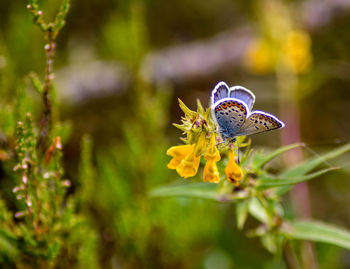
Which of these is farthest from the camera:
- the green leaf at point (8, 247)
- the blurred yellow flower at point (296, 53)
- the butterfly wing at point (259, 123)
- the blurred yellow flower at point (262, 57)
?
the blurred yellow flower at point (262, 57)

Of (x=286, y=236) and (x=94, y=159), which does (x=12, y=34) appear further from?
(x=286, y=236)

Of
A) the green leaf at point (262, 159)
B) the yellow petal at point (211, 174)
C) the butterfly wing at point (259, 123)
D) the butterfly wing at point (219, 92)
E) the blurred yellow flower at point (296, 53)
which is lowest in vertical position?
the yellow petal at point (211, 174)

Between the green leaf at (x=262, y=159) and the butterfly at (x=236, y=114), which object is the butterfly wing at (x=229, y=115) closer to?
the butterfly at (x=236, y=114)

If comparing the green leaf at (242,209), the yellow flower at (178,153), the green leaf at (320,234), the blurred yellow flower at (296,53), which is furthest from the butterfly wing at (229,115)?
the blurred yellow flower at (296,53)

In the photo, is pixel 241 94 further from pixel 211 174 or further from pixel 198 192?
pixel 198 192

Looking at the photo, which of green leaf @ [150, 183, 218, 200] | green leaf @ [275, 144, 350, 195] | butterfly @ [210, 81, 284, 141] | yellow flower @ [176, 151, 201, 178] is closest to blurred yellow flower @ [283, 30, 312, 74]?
green leaf @ [275, 144, 350, 195]

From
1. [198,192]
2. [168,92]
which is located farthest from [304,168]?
[168,92]

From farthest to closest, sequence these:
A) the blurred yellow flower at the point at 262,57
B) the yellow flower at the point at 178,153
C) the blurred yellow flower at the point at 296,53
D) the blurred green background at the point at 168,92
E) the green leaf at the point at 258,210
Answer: the blurred yellow flower at the point at 262,57, the blurred yellow flower at the point at 296,53, the blurred green background at the point at 168,92, the green leaf at the point at 258,210, the yellow flower at the point at 178,153
